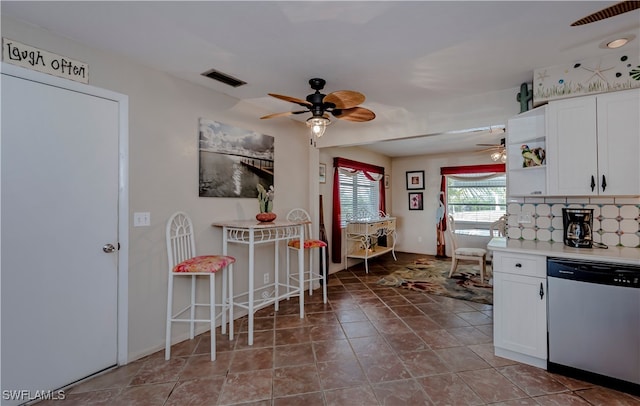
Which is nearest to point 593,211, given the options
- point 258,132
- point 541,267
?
point 541,267

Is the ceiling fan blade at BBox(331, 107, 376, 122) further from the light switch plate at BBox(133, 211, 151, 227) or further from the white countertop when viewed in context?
the light switch plate at BBox(133, 211, 151, 227)

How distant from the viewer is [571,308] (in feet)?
6.56

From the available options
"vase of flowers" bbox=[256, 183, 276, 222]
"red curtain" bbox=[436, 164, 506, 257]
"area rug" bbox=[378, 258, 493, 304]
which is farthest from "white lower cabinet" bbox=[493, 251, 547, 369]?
"red curtain" bbox=[436, 164, 506, 257]

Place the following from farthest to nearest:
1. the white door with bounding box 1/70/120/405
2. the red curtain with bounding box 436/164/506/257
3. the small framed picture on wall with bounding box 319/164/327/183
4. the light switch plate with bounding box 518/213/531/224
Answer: the red curtain with bounding box 436/164/506/257 → the small framed picture on wall with bounding box 319/164/327/183 → the light switch plate with bounding box 518/213/531/224 → the white door with bounding box 1/70/120/405

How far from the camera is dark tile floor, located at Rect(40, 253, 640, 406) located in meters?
1.81

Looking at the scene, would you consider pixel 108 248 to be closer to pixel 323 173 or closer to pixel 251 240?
pixel 251 240

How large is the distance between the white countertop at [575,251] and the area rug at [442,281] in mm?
1404

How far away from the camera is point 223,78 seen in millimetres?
2557

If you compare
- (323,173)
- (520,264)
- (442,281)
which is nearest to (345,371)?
(520,264)

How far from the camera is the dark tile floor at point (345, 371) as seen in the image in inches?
71.2

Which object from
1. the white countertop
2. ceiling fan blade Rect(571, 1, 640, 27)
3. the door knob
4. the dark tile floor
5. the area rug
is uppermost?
ceiling fan blade Rect(571, 1, 640, 27)

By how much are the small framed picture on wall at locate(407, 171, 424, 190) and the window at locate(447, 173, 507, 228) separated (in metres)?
0.57

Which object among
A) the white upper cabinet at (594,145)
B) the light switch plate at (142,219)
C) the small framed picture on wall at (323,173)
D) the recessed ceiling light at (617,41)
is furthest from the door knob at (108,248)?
the recessed ceiling light at (617,41)

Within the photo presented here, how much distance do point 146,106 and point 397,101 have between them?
2408 mm
